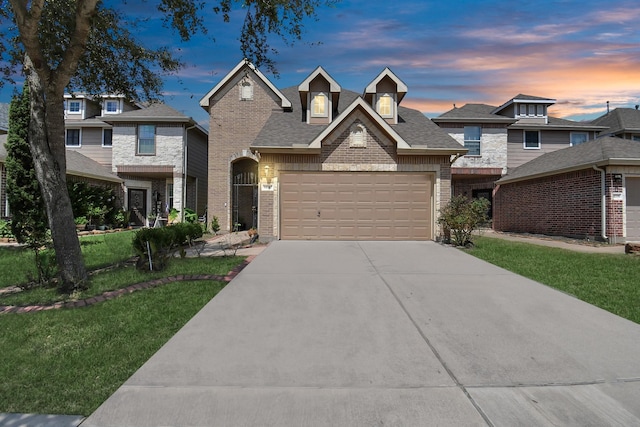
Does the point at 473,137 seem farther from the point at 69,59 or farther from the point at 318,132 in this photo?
the point at 69,59

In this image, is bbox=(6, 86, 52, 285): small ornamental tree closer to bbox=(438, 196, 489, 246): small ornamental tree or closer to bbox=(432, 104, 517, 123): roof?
bbox=(438, 196, 489, 246): small ornamental tree

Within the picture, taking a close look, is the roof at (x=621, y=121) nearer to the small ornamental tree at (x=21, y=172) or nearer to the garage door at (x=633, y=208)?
the garage door at (x=633, y=208)

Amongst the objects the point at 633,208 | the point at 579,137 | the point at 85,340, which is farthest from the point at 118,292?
the point at 579,137

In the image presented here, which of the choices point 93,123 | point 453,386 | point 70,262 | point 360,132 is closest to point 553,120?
point 360,132

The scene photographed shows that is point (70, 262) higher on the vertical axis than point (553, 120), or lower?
lower

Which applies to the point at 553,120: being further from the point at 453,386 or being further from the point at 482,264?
the point at 453,386

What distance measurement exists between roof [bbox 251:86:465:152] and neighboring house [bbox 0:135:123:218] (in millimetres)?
9613

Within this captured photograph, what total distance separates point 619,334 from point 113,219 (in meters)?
20.6

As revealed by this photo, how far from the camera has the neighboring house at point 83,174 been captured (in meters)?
14.2

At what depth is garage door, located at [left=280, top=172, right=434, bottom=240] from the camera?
13.0 metres

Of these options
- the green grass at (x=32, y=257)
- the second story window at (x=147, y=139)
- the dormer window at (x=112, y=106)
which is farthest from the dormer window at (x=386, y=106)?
the dormer window at (x=112, y=106)

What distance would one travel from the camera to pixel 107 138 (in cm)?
2092

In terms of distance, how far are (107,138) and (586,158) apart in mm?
24962

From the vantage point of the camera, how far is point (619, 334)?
4328 mm
